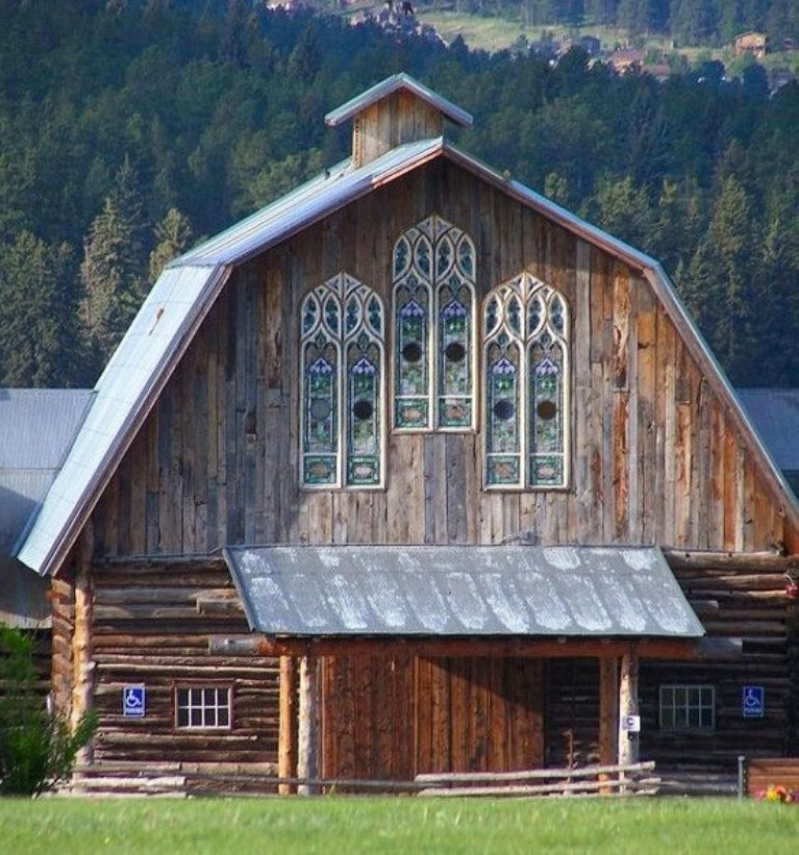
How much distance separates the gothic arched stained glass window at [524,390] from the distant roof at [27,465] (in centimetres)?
660

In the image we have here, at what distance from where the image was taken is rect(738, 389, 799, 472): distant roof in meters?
41.7

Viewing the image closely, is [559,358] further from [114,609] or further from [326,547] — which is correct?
[114,609]

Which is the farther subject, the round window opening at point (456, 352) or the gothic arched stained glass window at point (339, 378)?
the round window opening at point (456, 352)

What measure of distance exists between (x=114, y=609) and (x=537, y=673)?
5.00 meters

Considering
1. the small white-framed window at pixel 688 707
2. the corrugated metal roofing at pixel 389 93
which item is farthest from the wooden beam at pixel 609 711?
the corrugated metal roofing at pixel 389 93

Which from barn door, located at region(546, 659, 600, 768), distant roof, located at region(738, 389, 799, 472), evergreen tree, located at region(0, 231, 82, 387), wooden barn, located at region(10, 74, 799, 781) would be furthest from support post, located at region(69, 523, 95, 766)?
evergreen tree, located at region(0, 231, 82, 387)

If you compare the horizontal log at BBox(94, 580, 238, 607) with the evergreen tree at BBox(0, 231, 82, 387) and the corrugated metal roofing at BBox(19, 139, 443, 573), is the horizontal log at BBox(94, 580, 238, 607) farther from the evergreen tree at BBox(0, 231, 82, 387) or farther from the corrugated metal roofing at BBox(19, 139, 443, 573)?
the evergreen tree at BBox(0, 231, 82, 387)

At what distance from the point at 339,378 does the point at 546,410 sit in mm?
2425

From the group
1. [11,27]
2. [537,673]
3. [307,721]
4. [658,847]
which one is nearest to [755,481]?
[537,673]

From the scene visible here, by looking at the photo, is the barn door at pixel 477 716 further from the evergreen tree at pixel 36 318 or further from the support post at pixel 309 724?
the evergreen tree at pixel 36 318

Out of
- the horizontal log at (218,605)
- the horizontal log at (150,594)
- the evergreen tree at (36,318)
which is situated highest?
the evergreen tree at (36,318)

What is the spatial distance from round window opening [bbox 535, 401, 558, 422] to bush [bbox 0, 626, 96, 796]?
879 centimetres

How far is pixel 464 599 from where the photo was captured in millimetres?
33938

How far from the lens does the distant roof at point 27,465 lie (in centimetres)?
3800
